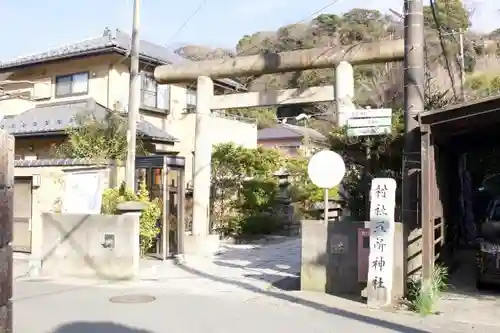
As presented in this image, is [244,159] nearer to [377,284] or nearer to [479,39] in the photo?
[377,284]

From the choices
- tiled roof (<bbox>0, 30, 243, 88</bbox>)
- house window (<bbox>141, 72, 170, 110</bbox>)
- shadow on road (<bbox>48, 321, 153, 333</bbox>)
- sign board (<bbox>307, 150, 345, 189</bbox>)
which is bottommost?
shadow on road (<bbox>48, 321, 153, 333</bbox>)

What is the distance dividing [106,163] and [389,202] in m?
8.72

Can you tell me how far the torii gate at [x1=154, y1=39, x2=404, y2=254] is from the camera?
44.1 feet

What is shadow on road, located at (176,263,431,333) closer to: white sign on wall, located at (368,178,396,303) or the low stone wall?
white sign on wall, located at (368,178,396,303)

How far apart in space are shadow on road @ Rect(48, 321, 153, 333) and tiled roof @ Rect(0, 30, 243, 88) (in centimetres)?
1545

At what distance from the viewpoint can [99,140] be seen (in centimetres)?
1652

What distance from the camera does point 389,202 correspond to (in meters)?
9.12

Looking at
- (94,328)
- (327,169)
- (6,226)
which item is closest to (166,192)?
(327,169)

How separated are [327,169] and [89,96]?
15273mm

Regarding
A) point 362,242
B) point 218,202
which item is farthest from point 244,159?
point 362,242

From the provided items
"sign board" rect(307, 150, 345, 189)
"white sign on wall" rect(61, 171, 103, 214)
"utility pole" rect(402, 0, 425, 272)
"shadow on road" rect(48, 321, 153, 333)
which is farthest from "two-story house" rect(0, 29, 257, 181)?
"shadow on road" rect(48, 321, 153, 333)

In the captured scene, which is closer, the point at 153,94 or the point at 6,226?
the point at 6,226

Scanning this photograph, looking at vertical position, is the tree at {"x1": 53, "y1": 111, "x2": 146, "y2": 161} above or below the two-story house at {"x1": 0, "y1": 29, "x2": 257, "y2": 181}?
below

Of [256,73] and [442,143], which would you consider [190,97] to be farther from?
[442,143]
